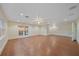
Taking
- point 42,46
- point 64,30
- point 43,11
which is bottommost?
point 42,46

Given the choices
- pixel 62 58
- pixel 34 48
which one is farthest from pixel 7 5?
pixel 62 58

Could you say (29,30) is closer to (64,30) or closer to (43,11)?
(43,11)

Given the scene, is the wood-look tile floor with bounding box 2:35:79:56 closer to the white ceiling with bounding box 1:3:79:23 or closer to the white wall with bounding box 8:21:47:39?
the white wall with bounding box 8:21:47:39

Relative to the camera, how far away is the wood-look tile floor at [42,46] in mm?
2135

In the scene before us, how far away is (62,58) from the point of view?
213 cm

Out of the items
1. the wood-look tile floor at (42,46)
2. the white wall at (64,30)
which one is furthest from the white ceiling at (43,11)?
the wood-look tile floor at (42,46)

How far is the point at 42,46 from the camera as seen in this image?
2.19 meters

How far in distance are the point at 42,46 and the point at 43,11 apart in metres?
0.66

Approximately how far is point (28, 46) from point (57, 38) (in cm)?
59

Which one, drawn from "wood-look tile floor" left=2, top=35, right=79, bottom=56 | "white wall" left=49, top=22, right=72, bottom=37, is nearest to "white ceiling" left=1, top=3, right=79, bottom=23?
"white wall" left=49, top=22, right=72, bottom=37

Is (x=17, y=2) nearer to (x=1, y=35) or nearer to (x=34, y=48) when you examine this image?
(x=1, y=35)

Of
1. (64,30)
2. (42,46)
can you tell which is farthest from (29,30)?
(64,30)

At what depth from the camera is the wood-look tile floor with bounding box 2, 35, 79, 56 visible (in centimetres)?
213

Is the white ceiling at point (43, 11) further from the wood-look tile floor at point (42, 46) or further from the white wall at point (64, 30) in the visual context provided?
the wood-look tile floor at point (42, 46)
